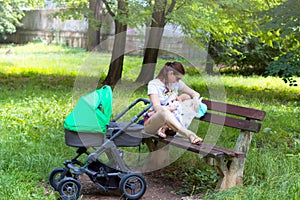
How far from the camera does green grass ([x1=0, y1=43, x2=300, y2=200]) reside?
4617mm

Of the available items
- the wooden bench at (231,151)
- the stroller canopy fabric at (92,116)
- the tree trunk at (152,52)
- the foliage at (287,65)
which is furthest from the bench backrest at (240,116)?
the tree trunk at (152,52)

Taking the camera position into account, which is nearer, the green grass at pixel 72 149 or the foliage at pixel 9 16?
the green grass at pixel 72 149

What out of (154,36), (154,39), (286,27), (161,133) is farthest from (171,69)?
(154,39)

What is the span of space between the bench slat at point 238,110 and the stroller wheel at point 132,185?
133 centimetres

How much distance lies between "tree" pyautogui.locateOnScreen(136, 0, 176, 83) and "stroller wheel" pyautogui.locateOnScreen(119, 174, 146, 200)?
5.04 meters

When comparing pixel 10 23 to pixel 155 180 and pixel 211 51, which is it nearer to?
pixel 211 51

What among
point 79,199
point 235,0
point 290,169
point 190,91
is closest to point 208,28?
point 235,0

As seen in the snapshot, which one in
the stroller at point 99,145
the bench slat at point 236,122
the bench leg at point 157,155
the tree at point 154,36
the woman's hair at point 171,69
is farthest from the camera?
the tree at point 154,36

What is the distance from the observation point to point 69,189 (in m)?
4.61

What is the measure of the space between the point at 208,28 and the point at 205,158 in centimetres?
651

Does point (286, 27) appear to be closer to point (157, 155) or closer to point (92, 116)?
point (157, 155)

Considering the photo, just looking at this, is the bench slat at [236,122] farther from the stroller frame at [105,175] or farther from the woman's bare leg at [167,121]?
the stroller frame at [105,175]

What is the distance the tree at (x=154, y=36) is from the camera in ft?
32.1

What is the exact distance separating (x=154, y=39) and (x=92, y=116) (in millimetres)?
7597
